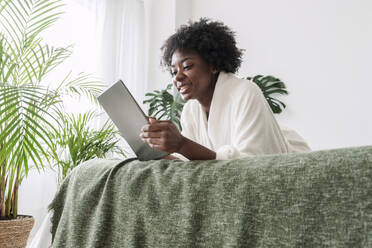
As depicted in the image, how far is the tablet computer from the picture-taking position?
2.83 feet

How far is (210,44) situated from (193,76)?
0.17 metres

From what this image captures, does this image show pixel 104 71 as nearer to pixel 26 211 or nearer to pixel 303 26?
pixel 26 211

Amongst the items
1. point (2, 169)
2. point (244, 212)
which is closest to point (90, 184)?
point (244, 212)

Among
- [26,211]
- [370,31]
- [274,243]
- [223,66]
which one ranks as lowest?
[26,211]

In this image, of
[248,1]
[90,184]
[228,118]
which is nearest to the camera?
[90,184]

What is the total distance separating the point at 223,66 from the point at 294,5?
4.62 feet

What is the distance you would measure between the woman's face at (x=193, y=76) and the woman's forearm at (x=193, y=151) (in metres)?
0.46

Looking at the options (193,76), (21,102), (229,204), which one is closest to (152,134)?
(229,204)

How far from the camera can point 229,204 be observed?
60cm

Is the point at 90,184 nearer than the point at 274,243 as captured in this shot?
No

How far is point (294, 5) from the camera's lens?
7.86ft

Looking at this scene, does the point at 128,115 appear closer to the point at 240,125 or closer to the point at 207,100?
the point at 240,125

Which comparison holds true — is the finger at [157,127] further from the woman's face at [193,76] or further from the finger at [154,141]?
the woman's face at [193,76]

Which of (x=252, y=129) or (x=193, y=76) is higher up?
(x=193, y=76)
